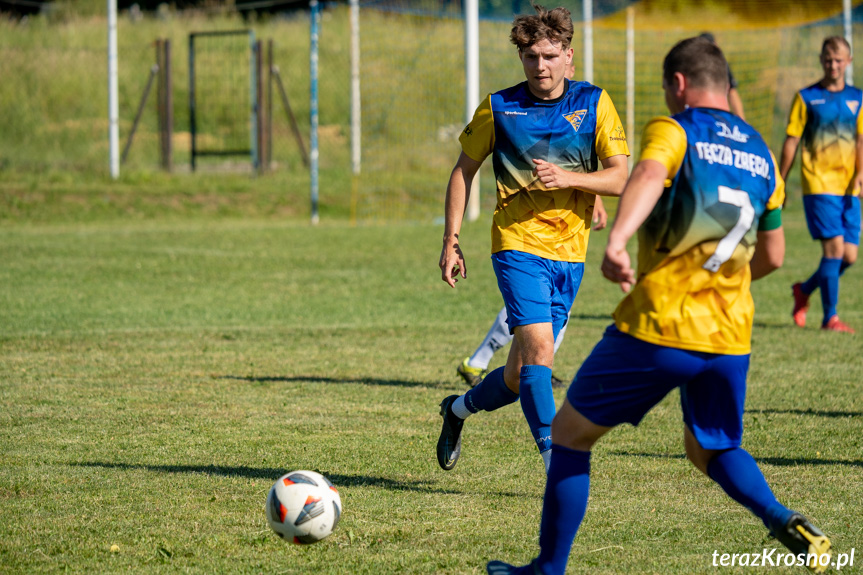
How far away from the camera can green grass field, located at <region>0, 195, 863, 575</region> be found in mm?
4203

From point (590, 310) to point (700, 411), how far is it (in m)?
7.32

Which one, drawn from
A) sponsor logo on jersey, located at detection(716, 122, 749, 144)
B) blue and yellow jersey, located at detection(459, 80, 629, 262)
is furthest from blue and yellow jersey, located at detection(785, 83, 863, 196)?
sponsor logo on jersey, located at detection(716, 122, 749, 144)

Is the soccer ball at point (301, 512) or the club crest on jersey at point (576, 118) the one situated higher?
the club crest on jersey at point (576, 118)

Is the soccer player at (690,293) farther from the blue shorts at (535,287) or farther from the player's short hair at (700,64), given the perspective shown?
the blue shorts at (535,287)

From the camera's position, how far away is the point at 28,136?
25.7 meters

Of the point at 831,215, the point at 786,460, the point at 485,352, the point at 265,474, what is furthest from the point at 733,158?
the point at 831,215

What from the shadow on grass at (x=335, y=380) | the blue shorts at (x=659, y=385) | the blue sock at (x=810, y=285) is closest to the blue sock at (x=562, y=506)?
the blue shorts at (x=659, y=385)

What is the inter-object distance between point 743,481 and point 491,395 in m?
1.78

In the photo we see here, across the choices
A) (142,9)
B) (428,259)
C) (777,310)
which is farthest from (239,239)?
(142,9)

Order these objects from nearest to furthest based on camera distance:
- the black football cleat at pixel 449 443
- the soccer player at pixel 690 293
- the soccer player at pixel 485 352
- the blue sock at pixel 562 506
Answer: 1. the soccer player at pixel 690 293
2. the blue sock at pixel 562 506
3. the black football cleat at pixel 449 443
4. the soccer player at pixel 485 352

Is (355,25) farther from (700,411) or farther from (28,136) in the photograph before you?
(700,411)

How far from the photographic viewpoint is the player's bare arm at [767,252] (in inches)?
141

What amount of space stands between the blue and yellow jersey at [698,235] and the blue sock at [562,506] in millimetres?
501

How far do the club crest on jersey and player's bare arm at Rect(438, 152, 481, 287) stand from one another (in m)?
0.48
